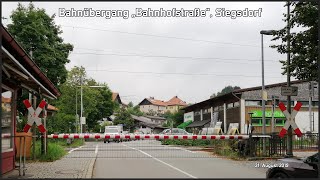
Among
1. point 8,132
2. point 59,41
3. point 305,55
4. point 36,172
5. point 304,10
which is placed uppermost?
point 59,41

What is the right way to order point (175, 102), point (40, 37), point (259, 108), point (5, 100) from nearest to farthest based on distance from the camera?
point (5, 100), point (40, 37), point (259, 108), point (175, 102)

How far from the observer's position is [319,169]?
8695 millimetres

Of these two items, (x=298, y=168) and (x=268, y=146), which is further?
(x=268, y=146)

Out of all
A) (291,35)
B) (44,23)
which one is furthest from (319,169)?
(44,23)

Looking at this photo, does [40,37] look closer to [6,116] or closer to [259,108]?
[6,116]

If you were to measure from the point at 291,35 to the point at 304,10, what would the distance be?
165cm

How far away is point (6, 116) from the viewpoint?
1263 cm

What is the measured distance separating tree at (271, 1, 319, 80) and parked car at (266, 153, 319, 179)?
178 inches

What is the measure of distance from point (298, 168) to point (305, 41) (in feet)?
18.4

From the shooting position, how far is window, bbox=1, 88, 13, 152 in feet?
39.7

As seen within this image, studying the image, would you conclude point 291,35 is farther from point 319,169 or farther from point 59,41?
point 59,41

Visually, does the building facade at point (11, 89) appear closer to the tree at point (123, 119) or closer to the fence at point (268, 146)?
the fence at point (268, 146)

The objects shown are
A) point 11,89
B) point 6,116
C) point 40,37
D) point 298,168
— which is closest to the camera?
point 298,168

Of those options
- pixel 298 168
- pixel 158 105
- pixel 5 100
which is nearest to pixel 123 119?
pixel 5 100
